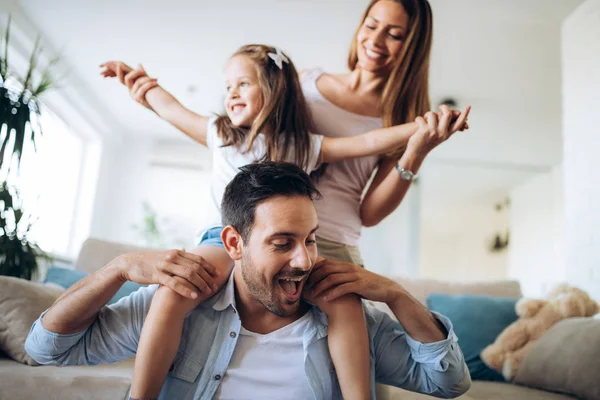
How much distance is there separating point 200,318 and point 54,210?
4.92m

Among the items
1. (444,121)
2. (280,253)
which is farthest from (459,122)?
(280,253)

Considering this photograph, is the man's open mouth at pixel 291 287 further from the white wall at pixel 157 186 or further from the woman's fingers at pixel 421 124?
the white wall at pixel 157 186

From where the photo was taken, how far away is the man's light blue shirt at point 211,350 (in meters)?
1.29

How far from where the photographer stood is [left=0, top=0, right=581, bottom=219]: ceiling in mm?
4035

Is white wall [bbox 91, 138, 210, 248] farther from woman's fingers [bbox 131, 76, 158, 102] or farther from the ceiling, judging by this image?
woman's fingers [bbox 131, 76, 158, 102]

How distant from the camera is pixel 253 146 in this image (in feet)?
4.91

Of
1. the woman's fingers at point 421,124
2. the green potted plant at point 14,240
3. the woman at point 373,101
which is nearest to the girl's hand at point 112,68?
the woman at point 373,101

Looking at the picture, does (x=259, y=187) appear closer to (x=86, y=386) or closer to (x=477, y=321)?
(x=86, y=386)

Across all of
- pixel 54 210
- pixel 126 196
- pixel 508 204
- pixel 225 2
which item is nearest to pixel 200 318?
pixel 225 2

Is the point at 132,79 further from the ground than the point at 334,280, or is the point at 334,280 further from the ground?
the point at 132,79

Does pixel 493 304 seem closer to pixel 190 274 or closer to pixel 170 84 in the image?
pixel 190 274

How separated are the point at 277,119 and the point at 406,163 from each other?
370 millimetres

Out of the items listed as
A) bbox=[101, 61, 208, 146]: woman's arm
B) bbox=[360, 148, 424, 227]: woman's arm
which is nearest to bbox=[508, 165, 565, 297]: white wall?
bbox=[360, 148, 424, 227]: woman's arm

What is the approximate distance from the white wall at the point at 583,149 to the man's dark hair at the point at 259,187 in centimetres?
242
